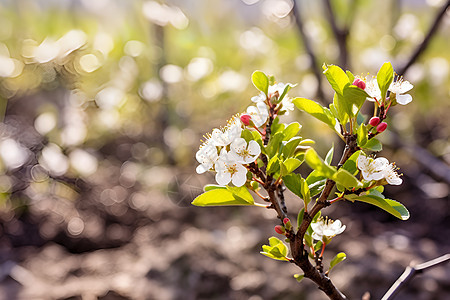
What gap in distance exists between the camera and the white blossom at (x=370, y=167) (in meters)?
0.50

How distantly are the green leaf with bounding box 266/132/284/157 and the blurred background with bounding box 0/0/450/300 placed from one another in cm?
68

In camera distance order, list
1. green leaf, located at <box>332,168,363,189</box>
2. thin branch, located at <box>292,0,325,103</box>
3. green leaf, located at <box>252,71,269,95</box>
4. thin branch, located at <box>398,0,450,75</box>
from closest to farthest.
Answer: green leaf, located at <box>332,168,363,189</box>
green leaf, located at <box>252,71,269,95</box>
thin branch, located at <box>398,0,450,75</box>
thin branch, located at <box>292,0,325,103</box>

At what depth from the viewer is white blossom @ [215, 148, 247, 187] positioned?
0.51 m

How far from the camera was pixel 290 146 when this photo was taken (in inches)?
21.4

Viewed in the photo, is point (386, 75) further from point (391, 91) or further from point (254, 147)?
point (254, 147)

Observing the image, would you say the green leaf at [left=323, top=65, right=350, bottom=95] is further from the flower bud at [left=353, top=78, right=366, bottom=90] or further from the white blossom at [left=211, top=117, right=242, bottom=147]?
the white blossom at [left=211, top=117, right=242, bottom=147]

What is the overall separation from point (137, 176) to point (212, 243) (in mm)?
828

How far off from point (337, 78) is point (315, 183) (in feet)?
0.44

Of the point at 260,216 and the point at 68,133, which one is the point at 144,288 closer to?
the point at 260,216

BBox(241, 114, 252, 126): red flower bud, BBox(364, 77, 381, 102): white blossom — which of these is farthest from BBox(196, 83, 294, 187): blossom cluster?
BBox(364, 77, 381, 102): white blossom

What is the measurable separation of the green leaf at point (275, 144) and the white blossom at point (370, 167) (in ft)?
0.30

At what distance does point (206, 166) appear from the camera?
545mm

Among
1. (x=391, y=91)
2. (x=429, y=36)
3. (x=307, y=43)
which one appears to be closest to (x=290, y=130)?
(x=391, y=91)

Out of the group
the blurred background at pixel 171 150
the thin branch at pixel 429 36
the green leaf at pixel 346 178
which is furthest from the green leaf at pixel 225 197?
the thin branch at pixel 429 36
